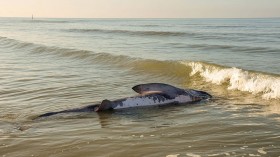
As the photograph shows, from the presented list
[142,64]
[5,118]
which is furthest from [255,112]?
[142,64]

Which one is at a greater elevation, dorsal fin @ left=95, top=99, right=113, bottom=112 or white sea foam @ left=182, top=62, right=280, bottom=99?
white sea foam @ left=182, top=62, right=280, bottom=99

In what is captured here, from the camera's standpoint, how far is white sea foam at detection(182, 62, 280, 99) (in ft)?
36.1

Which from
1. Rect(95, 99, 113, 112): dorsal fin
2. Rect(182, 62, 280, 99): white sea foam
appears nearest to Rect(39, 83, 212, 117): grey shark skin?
Rect(95, 99, 113, 112): dorsal fin

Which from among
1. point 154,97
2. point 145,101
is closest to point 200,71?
point 154,97

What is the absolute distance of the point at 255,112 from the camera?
8.61m

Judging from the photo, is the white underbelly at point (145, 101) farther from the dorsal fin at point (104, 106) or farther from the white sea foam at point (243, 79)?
the white sea foam at point (243, 79)

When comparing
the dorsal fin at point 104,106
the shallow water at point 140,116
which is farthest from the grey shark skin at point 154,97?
the shallow water at point 140,116

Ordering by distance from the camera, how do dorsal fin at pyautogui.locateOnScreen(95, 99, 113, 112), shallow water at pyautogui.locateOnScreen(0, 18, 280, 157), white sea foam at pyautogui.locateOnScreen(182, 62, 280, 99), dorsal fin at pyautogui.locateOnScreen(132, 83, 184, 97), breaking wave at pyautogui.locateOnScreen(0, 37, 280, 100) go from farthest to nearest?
breaking wave at pyautogui.locateOnScreen(0, 37, 280, 100) → white sea foam at pyautogui.locateOnScreen(182, 62, 280, 99) → dorsal fin at pyautogui.locateOnScreen(132, 83, 184, 97) → dorsal fin at pyautogui.locateOnScreen(95, 99, 113, 112) → shallow water at pyautogui.locateOnScreen(0, 18, 280, 157)

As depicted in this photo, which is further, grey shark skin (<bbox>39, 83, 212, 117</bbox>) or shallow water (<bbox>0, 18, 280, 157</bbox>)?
grey shark skin (<bbox>39, 83, 212, 117</bbox>)

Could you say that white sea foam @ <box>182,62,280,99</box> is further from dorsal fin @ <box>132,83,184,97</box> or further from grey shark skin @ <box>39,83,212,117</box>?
dorsal fin @ <box>132,83,184,97</box>

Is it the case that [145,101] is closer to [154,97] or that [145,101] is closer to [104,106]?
[154,97]

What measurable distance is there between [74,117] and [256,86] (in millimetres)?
5859

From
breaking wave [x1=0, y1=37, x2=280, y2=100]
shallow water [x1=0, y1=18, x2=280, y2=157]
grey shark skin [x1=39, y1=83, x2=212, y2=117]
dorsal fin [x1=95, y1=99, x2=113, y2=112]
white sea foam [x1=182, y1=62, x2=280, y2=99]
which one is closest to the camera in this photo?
shallow water [x1=0, y1=18, x2=280, y2=157]

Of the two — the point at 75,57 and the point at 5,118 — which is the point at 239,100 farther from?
the point at 75,57
